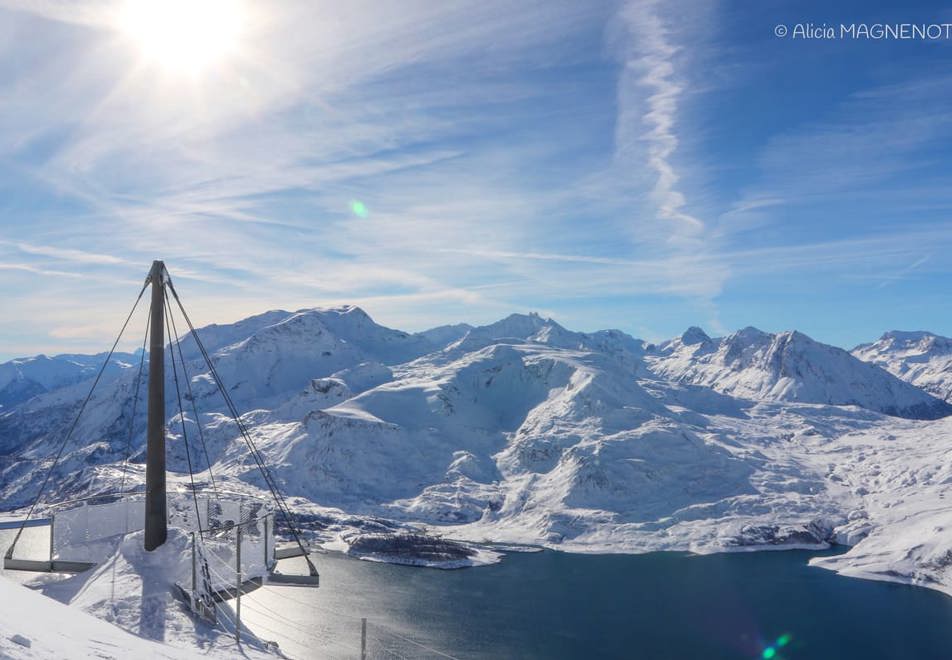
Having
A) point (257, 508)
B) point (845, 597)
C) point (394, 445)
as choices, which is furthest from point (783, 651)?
point (394, 445)

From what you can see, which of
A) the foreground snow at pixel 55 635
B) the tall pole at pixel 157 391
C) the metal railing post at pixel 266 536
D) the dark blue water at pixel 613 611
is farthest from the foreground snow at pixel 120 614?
the dark blue water at pixel 613 611

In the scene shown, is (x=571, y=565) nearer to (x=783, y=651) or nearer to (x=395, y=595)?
(x=395, y=595)

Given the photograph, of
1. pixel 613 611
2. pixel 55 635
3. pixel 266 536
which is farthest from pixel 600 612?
pixel 55 635

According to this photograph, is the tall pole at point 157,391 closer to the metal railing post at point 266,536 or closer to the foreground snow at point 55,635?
the metal railing post at point 266,536

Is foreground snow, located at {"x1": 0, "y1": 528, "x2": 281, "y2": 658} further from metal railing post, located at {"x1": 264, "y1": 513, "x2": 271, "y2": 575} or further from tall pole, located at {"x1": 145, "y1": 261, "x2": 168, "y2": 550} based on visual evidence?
metal railing post, located at {"x1": 264, "y1": 513, "x2": 271, "y2": 575}

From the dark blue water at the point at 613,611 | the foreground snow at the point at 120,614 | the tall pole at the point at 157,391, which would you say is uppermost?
the tall pole at the point at 157,391

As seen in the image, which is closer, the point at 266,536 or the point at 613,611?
the point at 266,536

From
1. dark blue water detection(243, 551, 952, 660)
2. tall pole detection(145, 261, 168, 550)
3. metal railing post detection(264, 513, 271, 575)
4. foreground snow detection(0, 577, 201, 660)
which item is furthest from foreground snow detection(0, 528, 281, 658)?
dark blue water detection(243, 551, 952, 660)

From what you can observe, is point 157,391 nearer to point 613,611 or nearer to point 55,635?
point 55,635
